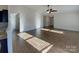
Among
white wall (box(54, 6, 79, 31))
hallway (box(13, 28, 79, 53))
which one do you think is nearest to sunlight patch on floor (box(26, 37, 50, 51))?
hallway (box(13, 28, 79, 53))

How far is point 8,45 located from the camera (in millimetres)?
1039

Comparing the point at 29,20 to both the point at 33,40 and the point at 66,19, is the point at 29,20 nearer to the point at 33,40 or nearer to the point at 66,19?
the point at 33,40

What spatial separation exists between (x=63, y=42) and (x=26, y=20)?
850mm

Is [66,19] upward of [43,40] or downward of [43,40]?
upward

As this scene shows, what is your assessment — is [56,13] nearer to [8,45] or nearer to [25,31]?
[25,31]

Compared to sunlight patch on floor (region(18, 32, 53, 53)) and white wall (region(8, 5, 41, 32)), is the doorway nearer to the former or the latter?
white wall (region(8, 5, 41, 32))

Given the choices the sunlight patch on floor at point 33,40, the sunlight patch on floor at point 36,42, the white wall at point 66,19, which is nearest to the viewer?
the white wall at point 66,19

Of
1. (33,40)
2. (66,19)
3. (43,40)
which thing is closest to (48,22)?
(66,19)

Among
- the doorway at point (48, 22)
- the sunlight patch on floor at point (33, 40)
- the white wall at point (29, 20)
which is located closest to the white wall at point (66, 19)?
the doorway at point (48, 22)

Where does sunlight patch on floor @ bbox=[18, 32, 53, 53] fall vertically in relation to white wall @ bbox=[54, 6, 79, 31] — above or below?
below

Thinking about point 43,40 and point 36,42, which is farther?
point 43,40

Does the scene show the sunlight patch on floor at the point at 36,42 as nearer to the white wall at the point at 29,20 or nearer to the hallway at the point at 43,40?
the hallway at the point at 43,40

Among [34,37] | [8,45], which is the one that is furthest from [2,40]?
[34,37]
